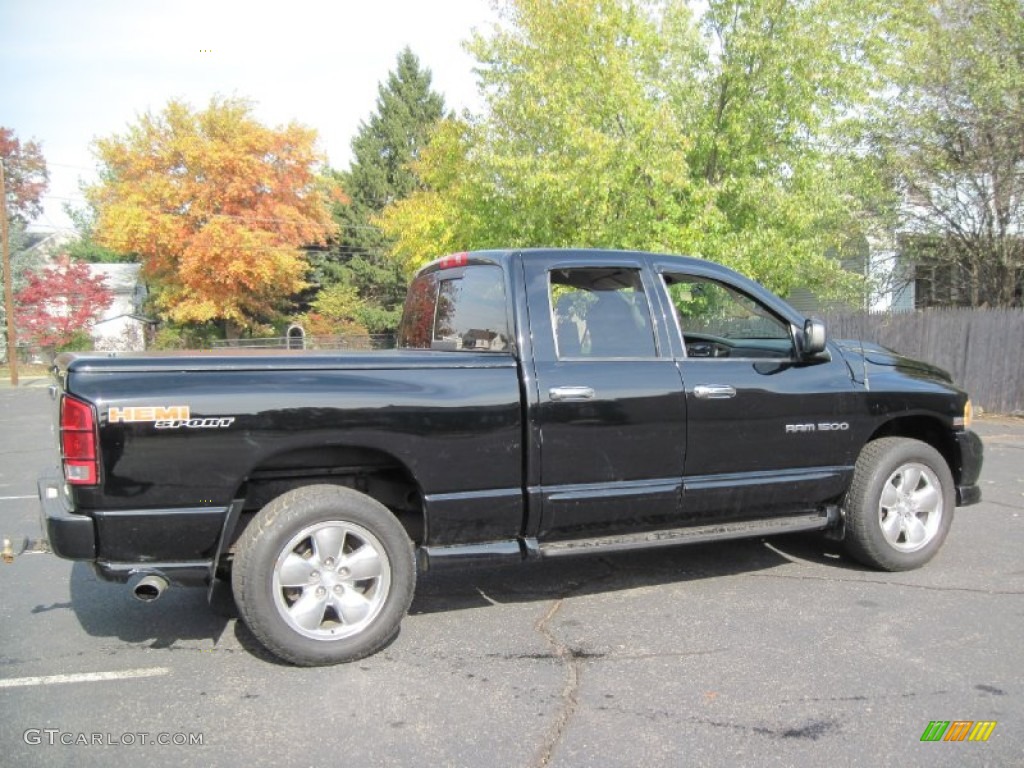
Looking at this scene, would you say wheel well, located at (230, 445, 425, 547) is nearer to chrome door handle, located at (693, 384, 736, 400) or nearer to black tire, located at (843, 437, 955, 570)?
chrome door handle, located at (693, 384, 736, 400)

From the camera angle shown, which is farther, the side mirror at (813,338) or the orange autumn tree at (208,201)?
the orange autumn tree at (208,201)

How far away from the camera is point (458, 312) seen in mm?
4852

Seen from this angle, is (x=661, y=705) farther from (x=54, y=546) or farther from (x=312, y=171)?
(x=312, y=171)

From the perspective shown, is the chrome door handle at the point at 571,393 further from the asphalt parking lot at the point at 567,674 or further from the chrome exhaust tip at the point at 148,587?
the chrome exhaust tip at the point at 148,587

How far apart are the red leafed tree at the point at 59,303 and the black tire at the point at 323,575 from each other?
38.0 m

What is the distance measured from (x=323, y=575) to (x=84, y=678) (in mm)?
1163

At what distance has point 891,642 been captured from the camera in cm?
404

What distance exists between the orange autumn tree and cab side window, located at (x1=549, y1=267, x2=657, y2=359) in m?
32.5

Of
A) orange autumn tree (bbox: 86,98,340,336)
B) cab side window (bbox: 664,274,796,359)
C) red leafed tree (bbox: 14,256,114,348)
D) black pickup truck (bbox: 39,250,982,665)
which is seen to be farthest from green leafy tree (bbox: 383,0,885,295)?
red leafed tree (bbox: 14,256,114,348)

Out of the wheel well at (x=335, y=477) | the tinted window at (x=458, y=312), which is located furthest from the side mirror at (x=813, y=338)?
the wheel well at (x=335, y=477)

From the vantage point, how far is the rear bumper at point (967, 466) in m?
5.36

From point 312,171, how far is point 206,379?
1405 inches

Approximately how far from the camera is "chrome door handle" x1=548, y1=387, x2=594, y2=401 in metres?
4.16

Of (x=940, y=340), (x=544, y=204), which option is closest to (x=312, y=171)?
(x=544, y=204)
